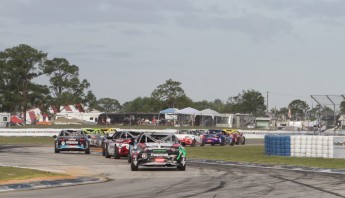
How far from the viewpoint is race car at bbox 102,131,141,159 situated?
1128 inches

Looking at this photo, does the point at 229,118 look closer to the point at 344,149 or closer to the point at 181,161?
the point at 344,149

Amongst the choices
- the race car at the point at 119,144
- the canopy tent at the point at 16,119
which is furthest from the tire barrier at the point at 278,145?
the canopy tent at the point at 16,119

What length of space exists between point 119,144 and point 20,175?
10.7m

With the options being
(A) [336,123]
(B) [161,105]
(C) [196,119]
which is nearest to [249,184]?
(A) [336,123]

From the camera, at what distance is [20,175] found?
59.9ft

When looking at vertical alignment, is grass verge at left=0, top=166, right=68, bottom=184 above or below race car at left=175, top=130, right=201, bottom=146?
below

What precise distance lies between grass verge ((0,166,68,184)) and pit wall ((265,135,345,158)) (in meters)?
14.9

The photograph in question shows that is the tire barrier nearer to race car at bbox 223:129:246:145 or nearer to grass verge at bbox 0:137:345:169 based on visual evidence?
grass verge at bbox 0:137:345:169

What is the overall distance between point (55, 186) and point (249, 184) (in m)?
4.88

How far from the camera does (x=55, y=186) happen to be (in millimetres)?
15922

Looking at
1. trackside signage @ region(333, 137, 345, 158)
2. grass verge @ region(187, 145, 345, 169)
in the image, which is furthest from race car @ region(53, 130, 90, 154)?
trackside signage @ region(333, 137, 345, 158)

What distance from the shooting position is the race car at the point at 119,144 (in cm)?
2866

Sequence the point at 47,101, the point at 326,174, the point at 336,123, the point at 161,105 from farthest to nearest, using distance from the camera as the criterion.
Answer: the point at 161,105 → the point at 47,101 → the point at 336,123 → the point at 326,174

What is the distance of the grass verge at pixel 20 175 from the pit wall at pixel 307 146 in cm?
1490
